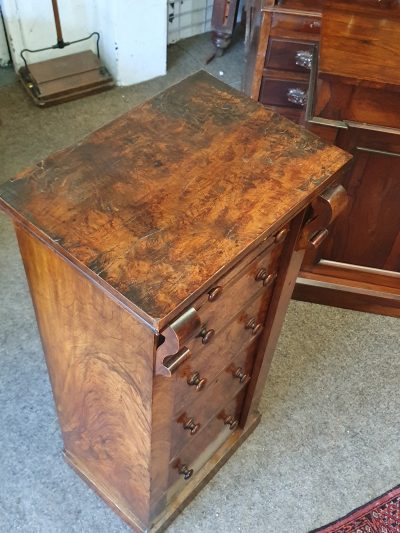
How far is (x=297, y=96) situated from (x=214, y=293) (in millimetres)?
1108

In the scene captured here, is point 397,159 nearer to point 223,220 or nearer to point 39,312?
point 223,220

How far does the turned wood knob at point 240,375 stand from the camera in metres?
1.23

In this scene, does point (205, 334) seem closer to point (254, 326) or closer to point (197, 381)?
point (197, 381)

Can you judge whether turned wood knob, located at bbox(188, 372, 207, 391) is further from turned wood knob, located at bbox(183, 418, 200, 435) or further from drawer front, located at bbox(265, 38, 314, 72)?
drawer front, located at bbox(265, 38, 314, 72)

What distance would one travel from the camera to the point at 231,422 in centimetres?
140

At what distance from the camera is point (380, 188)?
1529 millimetres

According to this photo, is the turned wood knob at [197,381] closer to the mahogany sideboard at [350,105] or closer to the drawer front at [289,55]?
the mahogany sideboard at [350,105]

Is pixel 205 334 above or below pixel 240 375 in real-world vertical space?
above

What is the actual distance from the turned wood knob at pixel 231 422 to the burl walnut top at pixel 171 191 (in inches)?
26.3

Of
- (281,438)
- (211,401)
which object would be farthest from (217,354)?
(281,438)

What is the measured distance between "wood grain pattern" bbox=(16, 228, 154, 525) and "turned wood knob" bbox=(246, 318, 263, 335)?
0.97 ft

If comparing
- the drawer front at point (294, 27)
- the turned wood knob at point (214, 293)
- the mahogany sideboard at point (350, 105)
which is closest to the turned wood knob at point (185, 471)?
the turned wood knob at point (214, 293)

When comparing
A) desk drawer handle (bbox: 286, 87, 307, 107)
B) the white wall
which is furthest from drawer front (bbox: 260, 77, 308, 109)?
the white wall

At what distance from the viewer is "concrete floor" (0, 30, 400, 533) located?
1.39 meters
